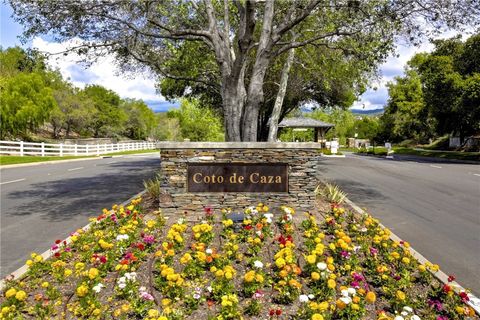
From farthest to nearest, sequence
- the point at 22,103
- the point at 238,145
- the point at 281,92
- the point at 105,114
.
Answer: the point at 105,114
the point at 22,103
the point at 281,92
the point at 238,145

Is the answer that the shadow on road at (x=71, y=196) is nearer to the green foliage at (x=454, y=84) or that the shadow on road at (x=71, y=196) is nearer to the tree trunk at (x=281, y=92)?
the tree trunk at (x=281, y=92)

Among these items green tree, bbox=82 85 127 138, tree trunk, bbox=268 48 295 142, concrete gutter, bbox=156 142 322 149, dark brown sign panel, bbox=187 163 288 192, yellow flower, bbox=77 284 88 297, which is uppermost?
green tree, bbox=82 85 127 138

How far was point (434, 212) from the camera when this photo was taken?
958 cm

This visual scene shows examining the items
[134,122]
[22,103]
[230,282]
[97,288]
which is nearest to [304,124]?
[22,103]

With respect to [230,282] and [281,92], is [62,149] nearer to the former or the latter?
[281,92]

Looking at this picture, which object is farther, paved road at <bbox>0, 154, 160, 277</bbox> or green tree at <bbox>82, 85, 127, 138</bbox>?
green tree at <bbox>82, 85, 127, 138</bbox>

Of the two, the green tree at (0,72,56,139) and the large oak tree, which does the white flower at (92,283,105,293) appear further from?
the green tree at (0,72,56,139)

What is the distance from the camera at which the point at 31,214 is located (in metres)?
9.16

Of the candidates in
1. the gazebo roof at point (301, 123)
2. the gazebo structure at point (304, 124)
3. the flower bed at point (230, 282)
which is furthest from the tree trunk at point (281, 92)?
the gazebo roof at point (301, 123)

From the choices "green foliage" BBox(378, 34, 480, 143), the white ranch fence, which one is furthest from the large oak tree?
the white ranch fence

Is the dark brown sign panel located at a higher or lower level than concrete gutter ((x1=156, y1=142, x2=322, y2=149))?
lower

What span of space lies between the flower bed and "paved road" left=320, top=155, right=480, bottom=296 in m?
1.07

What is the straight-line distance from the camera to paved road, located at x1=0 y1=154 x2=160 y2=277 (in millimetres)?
6702

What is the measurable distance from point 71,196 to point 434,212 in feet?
34.9
